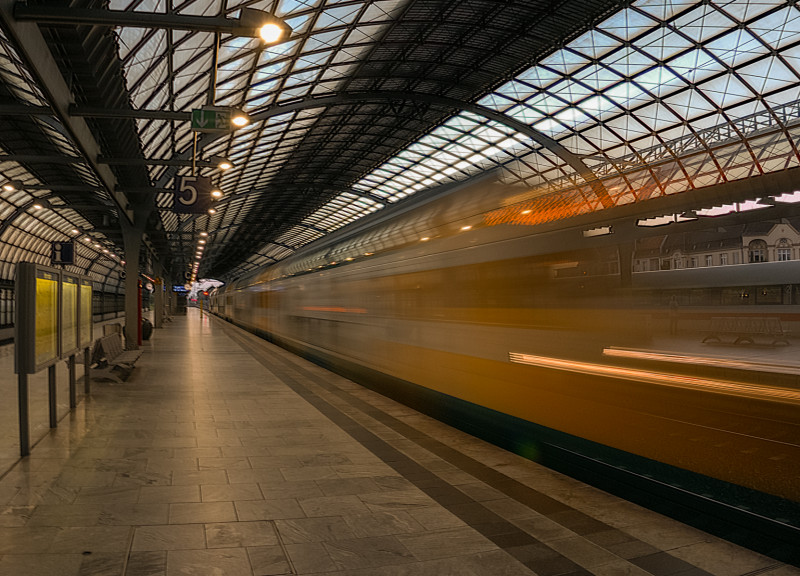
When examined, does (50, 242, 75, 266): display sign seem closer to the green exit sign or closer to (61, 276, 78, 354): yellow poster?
the green exit sign

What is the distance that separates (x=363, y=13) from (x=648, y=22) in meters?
12.9

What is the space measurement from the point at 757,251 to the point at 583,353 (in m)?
1.79

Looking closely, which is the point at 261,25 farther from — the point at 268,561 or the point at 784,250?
the point at 784,250

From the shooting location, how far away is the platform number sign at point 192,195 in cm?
1706

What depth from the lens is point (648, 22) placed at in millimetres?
27250

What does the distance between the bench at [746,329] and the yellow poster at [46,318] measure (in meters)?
6.90

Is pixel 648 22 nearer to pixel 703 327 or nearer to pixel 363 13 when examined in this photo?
pixel 363 13

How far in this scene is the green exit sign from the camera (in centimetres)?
1067

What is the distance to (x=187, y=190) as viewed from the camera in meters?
17.3

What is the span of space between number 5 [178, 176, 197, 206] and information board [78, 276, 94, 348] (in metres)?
6.48

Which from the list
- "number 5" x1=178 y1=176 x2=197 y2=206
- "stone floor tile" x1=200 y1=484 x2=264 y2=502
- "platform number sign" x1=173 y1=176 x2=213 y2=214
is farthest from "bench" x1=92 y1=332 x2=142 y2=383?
"stone floor tile" x1=200 y1=484 x2=264 y2=502

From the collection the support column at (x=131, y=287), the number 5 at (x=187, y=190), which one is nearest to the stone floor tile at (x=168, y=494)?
the number 5 at (x=187, y=190)

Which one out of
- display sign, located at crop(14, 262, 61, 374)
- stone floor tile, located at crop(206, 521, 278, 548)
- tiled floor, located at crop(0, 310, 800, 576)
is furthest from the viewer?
display sign, located at crop(14, 262, 61, 374)

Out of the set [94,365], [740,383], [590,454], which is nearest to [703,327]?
[740,383]
